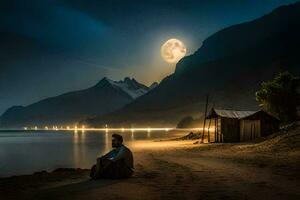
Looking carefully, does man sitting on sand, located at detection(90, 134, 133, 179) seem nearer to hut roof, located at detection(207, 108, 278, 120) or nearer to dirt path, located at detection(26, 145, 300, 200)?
dirt path, located at detection(26, 145, 300, 200)

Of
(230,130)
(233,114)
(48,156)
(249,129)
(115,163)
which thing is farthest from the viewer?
(48,156)

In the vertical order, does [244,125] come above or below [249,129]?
above

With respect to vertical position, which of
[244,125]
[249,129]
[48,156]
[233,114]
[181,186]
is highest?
[233,114]

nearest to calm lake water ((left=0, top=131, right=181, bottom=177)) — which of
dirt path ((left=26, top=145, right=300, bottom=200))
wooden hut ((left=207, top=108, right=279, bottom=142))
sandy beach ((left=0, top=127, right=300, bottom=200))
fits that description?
wooden hut ((left=207, top=108, right=279, bottom=142))

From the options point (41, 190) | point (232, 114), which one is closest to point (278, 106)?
point (232, 114)

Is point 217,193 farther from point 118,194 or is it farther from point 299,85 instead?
point 299,85

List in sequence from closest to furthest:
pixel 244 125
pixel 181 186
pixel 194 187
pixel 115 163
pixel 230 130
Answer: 1. pixel 194 187
2. pixel 181 186
3. pixel 115 163
4. pixel 244 125
5. pixel 230 130

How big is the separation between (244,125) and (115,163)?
118 feet

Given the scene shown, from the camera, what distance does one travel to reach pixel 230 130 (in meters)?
52.7

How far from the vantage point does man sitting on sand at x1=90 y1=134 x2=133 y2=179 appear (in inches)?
730

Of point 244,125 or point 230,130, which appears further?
point 230,130

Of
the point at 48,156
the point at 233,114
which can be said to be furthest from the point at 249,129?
the point at 48,156

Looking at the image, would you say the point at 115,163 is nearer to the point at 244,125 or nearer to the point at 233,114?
the point at 244,125

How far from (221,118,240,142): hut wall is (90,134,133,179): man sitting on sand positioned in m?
35.2
